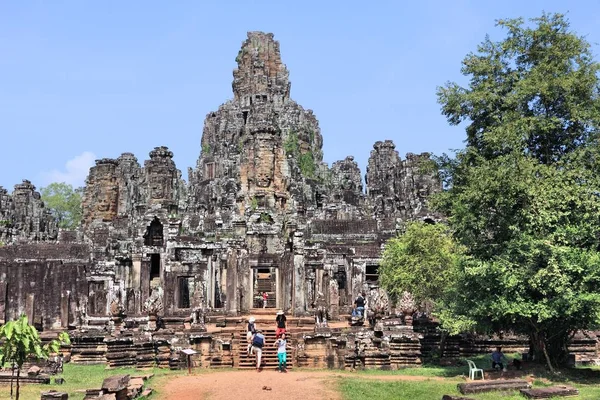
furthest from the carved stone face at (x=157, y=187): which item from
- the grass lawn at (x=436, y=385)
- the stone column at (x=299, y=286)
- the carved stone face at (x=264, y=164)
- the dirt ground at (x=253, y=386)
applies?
the grass lawn at (x=436, y=385)

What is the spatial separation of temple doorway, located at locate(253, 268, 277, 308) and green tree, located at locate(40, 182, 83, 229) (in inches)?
2028

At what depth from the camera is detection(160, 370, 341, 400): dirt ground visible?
689 inches

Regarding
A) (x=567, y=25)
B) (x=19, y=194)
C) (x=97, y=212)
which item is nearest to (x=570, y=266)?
(x=567, y=25)

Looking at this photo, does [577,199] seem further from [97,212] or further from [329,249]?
[97,212]

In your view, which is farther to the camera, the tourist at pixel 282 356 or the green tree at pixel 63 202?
the green tree at pixel 63 202

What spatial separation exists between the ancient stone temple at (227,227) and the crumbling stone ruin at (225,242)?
0.10 m

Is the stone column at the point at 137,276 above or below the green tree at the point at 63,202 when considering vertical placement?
below

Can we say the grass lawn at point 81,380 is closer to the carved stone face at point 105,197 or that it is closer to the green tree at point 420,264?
the green tree at point 420,264

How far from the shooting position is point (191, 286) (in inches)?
1594

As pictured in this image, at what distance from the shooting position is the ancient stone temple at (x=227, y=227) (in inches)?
1293

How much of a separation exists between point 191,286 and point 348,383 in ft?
75.0

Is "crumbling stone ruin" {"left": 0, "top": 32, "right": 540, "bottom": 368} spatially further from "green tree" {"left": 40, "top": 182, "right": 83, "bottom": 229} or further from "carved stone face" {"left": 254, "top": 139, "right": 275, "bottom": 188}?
"green tree" {"left": 40, "top": 182, "right": 83, "bottom": 229}

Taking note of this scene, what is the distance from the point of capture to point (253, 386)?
18.8m

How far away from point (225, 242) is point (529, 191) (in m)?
22.3
